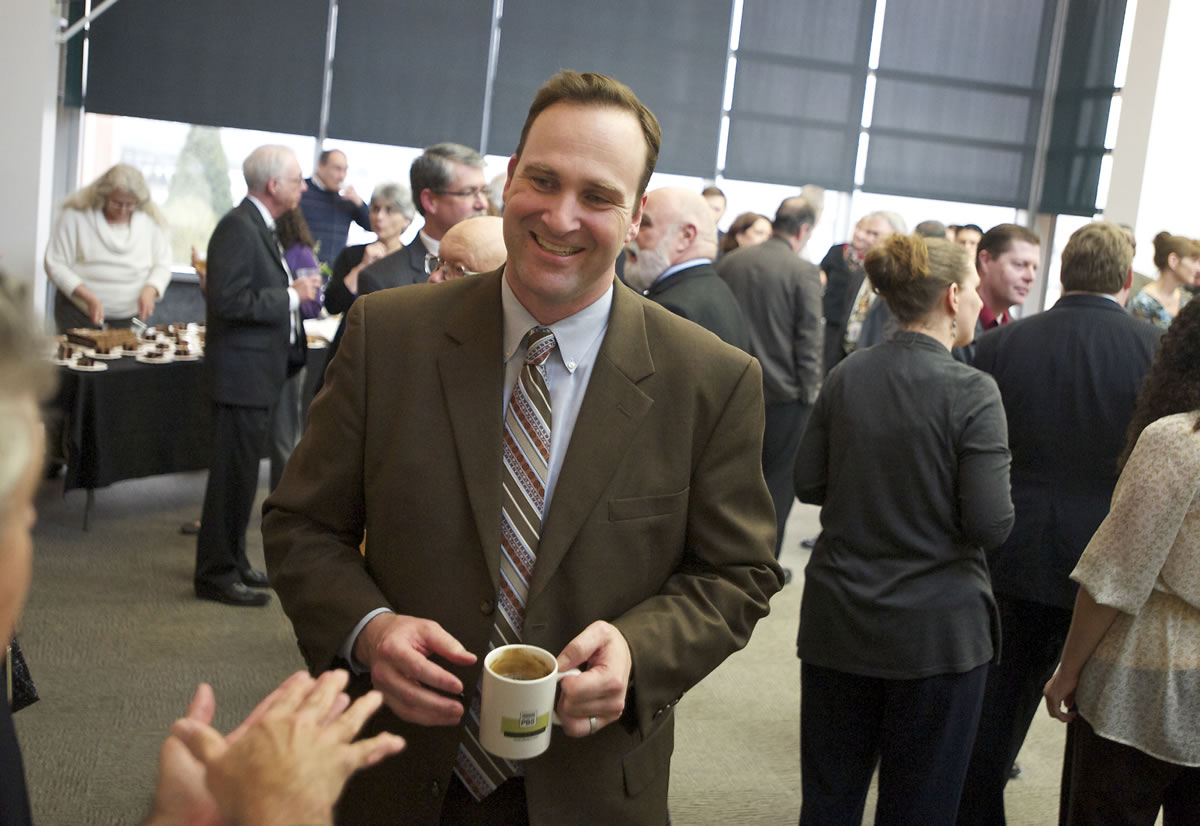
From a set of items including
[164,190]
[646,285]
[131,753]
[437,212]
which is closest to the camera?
[131,753]

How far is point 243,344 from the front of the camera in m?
4.19

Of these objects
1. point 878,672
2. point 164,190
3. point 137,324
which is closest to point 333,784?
point 878,672

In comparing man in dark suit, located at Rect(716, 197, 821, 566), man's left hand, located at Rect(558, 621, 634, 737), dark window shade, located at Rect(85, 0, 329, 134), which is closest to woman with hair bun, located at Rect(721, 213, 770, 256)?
man in dark suit, located at Rect(716, 197, 821, 566)

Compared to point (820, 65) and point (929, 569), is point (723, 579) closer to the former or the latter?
point (929, 569)

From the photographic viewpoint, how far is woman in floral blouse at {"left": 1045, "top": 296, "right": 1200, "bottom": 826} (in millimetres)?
1884

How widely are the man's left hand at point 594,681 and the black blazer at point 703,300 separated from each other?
232cm

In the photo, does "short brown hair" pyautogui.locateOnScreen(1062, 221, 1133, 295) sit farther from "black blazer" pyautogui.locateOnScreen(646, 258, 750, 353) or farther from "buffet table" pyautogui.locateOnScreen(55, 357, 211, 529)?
"buffet table" pyautogui.locateOnScreen(55, 357, 211, 529)

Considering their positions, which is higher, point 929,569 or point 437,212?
point 437,212

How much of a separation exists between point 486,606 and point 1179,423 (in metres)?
1.35

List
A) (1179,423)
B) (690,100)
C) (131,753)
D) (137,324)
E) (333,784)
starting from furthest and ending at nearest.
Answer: (690,100) → (137,324) → (131,753) → (1179,423) → (333,784)

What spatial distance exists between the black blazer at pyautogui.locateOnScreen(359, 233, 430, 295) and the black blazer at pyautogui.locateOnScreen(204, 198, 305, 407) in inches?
43.3

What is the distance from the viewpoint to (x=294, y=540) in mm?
1413

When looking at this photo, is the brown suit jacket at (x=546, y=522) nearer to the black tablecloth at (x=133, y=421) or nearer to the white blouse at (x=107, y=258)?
the black tablecloth at (x=133, y=421)

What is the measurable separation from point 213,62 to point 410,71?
1670 millimetres
